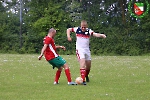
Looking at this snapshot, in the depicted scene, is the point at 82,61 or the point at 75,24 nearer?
the point at 82,61

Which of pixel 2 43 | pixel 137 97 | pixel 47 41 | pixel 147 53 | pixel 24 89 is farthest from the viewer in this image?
pixel 2 43

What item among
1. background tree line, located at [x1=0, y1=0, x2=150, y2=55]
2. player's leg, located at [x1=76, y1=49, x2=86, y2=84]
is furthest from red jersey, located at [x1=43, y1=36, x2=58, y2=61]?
background tree line, located at [x1=0, y1=0, x2=150, y2=55]

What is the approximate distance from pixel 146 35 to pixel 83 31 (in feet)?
94.4

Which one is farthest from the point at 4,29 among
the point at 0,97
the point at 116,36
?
the point at 0,97

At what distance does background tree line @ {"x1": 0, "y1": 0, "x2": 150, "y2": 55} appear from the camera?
40156 millimetres

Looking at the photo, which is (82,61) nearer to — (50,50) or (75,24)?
(50,50)

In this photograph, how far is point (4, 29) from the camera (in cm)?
4366

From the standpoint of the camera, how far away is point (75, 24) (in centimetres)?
4538

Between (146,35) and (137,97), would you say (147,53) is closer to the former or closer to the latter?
(146,35)

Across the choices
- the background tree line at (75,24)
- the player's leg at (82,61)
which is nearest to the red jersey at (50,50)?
the player's leg at (82,61)

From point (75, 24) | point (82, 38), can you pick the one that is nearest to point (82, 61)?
point (82, 38)

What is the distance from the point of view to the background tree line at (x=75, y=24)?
40156 mm

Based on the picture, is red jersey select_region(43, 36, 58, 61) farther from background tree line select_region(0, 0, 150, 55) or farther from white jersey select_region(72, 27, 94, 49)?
background tree line select_region(0, 0, 150, 55)

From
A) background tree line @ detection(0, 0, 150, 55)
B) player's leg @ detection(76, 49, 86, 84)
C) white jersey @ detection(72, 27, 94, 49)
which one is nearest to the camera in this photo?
player's leg @ detection(76, 49, 86, 84)
